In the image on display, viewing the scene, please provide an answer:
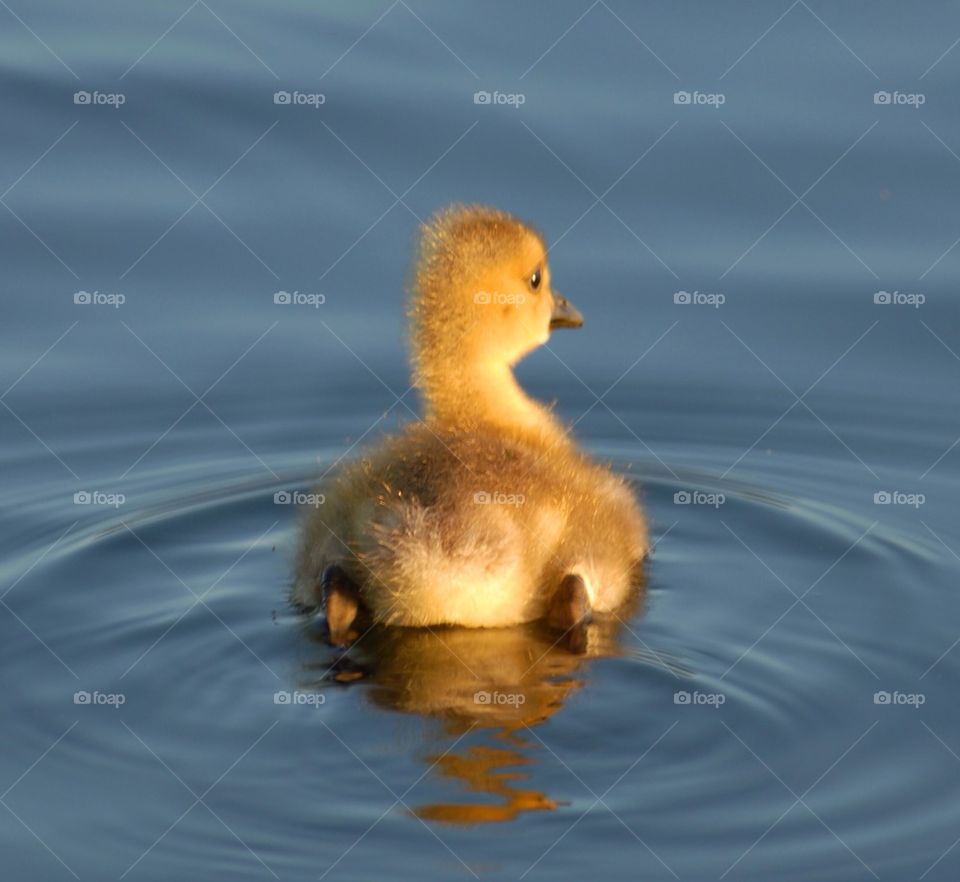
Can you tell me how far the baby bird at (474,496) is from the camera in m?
5.63

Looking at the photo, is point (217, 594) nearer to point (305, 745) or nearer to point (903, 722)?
point (305, 745)

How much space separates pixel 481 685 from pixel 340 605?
485mm

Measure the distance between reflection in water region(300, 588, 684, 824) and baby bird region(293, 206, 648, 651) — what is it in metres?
0.06

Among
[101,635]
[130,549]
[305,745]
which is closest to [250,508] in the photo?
[130,549]

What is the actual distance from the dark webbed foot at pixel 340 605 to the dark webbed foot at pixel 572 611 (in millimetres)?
533

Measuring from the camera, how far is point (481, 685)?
5.54m

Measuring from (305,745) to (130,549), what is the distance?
155 cm

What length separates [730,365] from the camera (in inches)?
307

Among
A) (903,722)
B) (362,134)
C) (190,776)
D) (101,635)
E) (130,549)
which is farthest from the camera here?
(362,134)
